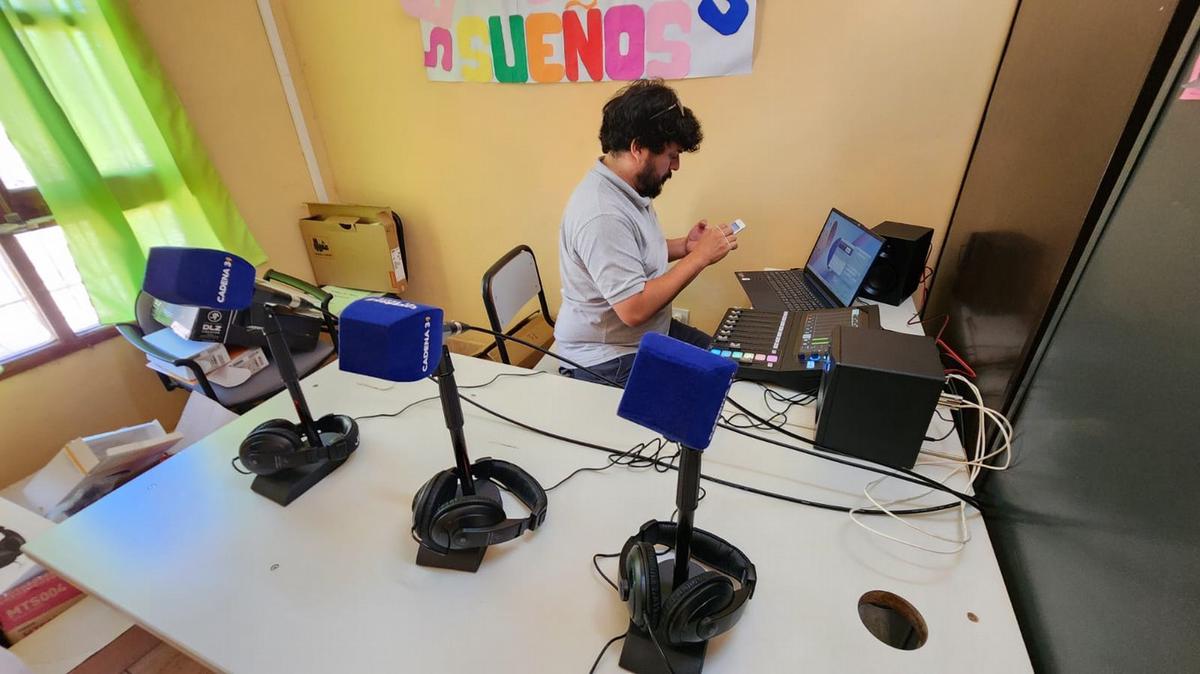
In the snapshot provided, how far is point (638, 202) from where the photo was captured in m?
1.42

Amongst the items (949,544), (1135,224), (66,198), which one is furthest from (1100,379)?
(66,198)

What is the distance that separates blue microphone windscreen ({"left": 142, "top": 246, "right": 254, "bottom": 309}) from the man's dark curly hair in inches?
36.8

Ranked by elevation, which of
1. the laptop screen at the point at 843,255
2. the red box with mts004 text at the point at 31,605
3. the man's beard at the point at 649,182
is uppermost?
the man's beard at the point at 649,182

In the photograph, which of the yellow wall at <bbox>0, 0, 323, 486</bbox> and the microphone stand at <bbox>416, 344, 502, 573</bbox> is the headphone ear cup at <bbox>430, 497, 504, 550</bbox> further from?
the yellow wall at <bbox>0, 0, 323, 486</bbox>

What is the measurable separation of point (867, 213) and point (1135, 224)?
1.25 meters

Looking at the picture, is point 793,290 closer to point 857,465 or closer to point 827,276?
point 827,276

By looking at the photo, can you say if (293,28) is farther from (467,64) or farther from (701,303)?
(701,303)

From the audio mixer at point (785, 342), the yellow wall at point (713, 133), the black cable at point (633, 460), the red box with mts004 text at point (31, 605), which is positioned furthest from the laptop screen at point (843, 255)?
the red box with mts004 text at point (31, 605)

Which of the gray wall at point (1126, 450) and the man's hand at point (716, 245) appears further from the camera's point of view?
the man's hand at point (716, 245)

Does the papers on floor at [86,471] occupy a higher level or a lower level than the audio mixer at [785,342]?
lower

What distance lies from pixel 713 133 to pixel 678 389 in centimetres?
161

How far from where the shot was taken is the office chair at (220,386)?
1651 mm

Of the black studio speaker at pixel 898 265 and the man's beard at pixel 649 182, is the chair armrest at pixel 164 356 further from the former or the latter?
the black studio speaker at pixel 898 265

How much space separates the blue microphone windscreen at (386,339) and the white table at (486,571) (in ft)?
1.19
